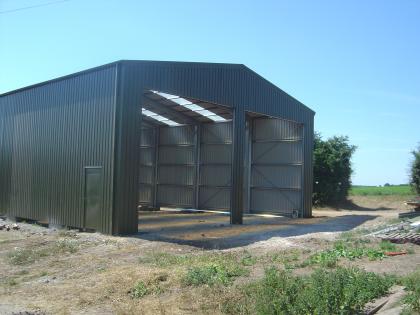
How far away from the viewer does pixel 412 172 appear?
129ft

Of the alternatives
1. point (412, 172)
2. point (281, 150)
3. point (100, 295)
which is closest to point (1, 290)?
point (100, 295)

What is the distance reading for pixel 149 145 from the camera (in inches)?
1334

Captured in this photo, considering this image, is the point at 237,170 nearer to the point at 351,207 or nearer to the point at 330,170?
the point at 330,170

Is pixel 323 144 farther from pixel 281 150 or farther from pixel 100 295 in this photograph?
pixel 100 295

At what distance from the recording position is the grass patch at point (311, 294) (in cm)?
695

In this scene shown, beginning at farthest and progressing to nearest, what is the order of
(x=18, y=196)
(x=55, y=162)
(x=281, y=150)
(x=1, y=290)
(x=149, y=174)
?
1. (x=149, y=174)
2. (x=281, y=150)
3. (x=18, y=196)
4. (x=55, y=162)
5. (x=1, y=290)

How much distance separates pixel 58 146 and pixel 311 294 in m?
15.7

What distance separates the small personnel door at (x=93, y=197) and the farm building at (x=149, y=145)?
4 centimetres

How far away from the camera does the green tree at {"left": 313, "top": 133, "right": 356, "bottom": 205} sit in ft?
129

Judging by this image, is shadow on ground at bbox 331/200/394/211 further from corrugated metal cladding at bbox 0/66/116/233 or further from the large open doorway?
corrugated metal cladding at bbox 0/66/116/233

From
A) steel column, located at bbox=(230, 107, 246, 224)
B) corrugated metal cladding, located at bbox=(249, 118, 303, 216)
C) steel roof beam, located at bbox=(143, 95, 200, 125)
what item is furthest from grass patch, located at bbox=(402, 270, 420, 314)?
corrugated metal cladding, located at bbox=(249, 118, 303, 216)

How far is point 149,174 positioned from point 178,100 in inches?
414

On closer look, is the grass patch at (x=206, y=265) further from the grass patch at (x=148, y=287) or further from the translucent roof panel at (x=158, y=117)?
the translucent roof panel at (x=158, y=117)

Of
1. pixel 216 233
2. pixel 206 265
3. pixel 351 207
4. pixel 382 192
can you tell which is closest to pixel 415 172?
pixel 351 207
